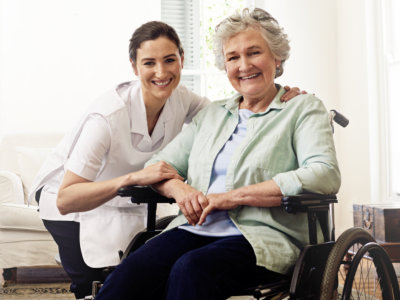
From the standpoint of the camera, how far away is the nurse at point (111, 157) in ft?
6.07

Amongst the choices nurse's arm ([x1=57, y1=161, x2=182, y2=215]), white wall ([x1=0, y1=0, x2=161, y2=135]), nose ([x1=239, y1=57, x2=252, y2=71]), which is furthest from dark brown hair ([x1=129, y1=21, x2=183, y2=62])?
white wall ([x1=0, y1=0, x2=161, y2=135])

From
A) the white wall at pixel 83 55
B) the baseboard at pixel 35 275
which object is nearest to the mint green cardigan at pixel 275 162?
the baseboard at pixel 35 275

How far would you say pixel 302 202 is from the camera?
4.87 feet

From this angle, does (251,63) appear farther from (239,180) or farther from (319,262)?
(319,262)

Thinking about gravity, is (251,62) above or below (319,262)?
above

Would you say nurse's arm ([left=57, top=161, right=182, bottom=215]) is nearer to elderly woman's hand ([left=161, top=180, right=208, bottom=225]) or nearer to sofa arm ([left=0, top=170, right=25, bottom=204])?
elderly woman's hand ([left=161, top=180, right=208, bottom=225])

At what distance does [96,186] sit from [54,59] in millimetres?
3284

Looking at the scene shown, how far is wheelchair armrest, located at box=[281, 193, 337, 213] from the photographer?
58.1 inches

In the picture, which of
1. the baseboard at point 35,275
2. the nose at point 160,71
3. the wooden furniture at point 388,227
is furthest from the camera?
the baseboard at point 35,275

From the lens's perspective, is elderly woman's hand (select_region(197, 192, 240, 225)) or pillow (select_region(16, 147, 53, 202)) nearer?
elderly woman's hand (select_region(197, 192, 240, 225))

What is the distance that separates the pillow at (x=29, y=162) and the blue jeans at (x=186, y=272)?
7.67 ft

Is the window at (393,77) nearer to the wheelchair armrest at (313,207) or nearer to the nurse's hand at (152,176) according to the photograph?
the wheelchair armrest at (313,207)

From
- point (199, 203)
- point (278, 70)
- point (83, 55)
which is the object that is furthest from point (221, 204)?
point (83, 55)

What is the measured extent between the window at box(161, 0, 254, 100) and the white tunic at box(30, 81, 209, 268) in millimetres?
2921
